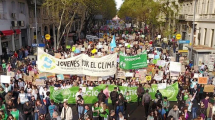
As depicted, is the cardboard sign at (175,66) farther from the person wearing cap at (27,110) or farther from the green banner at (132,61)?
the person wearing cap at (27,110)

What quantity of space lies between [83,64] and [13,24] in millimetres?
19241

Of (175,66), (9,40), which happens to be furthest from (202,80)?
(9,40)

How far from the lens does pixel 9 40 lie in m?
27.8

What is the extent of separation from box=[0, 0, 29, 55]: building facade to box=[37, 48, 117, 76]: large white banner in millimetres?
15153

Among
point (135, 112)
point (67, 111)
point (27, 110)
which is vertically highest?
point (67, 111)

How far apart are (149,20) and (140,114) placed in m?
31.4

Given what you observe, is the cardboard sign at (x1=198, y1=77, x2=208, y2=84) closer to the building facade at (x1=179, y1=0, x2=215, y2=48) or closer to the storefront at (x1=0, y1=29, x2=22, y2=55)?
the building facade at (x1=179, y1=0, x2=215, y2=48)

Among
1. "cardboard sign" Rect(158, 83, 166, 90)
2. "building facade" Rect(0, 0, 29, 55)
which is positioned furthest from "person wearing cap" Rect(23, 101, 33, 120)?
"building facade" Rect(0, 0, 29, 55)

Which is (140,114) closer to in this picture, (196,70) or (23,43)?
(196,70)

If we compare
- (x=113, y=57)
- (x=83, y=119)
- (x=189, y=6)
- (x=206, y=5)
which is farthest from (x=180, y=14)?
(x=83, y=119)

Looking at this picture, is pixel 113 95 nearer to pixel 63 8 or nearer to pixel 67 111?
pixel 67 111

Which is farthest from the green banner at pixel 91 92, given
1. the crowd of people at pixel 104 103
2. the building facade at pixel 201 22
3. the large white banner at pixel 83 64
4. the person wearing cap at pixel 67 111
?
the building facade at pixel 201 22

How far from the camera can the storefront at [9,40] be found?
25641 mm

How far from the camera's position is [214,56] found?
1855 centimetres
